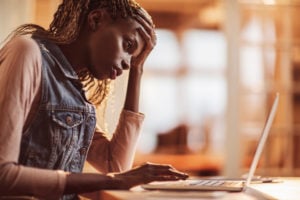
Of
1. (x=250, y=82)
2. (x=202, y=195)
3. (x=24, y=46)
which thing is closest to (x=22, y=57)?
(x=24, y=46)

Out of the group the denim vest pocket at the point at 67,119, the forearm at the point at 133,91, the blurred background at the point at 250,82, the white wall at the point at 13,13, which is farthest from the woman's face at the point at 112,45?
the white wall at the point at 13,13

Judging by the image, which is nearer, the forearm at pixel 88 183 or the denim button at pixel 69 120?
the forearm at pixel 88 183

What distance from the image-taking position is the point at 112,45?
1.23 m

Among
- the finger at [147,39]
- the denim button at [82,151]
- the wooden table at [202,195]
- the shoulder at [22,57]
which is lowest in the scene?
the wooden table at [202,195]

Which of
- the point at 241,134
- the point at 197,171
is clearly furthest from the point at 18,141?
the point at 197,171

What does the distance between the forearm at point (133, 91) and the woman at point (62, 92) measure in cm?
11

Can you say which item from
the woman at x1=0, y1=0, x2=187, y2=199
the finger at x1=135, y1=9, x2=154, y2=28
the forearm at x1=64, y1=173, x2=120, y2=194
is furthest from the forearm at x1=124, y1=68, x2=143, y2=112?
the forearm at x1=64, y1=173, x2=120, y2=194

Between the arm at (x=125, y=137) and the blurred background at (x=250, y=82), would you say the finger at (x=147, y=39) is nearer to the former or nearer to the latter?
the arm at (x=125, y=137)

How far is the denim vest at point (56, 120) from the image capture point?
1.15 meters

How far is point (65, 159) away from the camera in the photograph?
120 centimetres

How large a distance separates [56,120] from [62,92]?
0.06 metres

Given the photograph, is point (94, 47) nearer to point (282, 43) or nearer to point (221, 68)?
point (282, 43)

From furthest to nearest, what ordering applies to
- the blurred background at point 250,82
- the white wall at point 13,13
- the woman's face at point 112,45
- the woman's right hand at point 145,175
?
the blurred background at point 250,82 → the white wall at point 13,13 → the woman's face at point 112,45 → the woman's right hand at point 145,175

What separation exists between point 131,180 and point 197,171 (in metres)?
4.39
